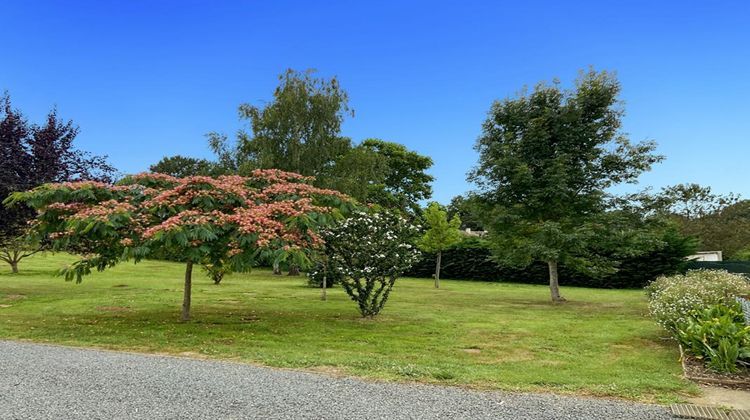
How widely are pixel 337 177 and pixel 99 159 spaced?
39.8 ft

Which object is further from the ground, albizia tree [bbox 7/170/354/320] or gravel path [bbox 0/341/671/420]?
albizia tree [bbox 7/170/354/320]

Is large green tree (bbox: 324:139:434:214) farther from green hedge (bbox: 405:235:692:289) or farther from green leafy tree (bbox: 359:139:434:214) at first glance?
green hedge (bbox: 405:235:692:289)

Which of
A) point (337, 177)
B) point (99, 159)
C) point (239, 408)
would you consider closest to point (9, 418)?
point (239, 408)

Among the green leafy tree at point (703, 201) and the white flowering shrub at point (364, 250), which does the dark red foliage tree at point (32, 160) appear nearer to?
the white flowering shrub at point (364, 250)

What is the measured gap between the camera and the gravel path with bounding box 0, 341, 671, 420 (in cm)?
407

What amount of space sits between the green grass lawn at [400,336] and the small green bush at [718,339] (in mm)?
393

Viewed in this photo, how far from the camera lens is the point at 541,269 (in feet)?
86.3

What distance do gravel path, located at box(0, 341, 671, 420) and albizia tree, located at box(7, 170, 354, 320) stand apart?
255 cm

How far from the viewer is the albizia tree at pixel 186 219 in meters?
7.92

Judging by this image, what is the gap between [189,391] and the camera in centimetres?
468

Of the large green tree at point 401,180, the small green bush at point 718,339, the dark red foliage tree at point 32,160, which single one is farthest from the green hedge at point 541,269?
the dark red foliage tree at point 32,160

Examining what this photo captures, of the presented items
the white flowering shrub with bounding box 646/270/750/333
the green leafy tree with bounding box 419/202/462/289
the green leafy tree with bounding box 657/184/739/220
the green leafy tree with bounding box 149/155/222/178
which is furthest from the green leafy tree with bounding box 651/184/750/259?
the green leafy tree with bounding box 149/155/222/178

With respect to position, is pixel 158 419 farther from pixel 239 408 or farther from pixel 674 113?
pixel 674 113

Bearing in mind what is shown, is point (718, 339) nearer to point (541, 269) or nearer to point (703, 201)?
point (541, 269)
